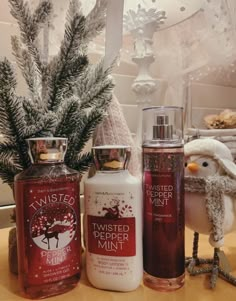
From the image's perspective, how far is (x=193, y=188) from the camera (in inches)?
15.0

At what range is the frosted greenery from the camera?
0.36 m

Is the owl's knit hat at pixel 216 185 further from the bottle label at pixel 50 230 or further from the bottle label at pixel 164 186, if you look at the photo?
the bottle label at pixel 50 230

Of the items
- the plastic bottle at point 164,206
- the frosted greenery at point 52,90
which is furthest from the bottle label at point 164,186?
the frosted greenery at point 52,90

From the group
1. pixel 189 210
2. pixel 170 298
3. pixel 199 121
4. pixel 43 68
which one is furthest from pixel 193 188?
pixel 199 121

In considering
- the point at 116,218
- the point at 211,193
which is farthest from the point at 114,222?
the point at 211,193

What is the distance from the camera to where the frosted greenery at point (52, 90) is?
1.20ft

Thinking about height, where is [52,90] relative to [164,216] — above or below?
above

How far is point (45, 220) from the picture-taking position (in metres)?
0.34

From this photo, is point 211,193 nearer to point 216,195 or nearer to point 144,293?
point 216,195

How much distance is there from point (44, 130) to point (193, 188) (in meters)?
0.20

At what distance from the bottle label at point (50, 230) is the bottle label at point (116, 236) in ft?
0.11

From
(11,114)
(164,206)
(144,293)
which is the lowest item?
(144,293)

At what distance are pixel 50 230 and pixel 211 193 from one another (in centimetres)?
19

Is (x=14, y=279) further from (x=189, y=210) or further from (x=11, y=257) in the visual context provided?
(x=189, y=210)
